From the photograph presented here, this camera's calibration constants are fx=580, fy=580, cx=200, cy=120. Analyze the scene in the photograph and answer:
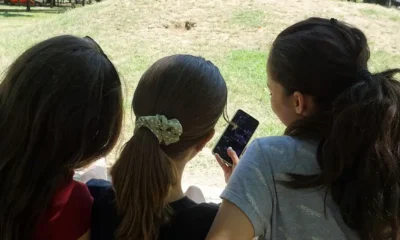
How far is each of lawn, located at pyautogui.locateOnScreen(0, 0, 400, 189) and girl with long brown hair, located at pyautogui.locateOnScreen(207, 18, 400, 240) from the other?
17.7 ft

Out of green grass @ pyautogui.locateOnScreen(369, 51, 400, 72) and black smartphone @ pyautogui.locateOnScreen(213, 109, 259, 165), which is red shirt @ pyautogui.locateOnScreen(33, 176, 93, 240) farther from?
green grass @ pyautogui.locateOnScreen(369, 51, 400, 72)

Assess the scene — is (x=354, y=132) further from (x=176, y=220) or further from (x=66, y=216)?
(x=66, y=216)

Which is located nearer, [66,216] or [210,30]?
[66,216]

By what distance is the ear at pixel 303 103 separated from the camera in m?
1.53

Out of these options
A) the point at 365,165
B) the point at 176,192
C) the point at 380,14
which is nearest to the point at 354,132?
the point at 365,165

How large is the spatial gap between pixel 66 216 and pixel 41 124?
0.76 ft

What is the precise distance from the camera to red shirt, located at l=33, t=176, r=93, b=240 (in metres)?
1.37

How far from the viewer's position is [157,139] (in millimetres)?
1369

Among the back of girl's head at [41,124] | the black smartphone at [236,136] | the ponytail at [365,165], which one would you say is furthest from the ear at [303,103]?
the back of girl's head at [41,124]

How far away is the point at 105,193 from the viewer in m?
1.50

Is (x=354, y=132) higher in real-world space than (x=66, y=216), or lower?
higher

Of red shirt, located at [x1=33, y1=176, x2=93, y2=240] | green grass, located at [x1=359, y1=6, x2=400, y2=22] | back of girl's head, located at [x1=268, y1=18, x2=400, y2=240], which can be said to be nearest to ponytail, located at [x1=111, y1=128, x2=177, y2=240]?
red shirt, located at [x1=33, y1=176, x2=93, y2=240]

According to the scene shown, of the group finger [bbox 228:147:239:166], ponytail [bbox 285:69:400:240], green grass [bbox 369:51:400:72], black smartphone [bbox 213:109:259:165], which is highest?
ponytail [bbox 285:69:400:240]

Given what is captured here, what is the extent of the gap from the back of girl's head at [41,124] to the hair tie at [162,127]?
0.12 meters
